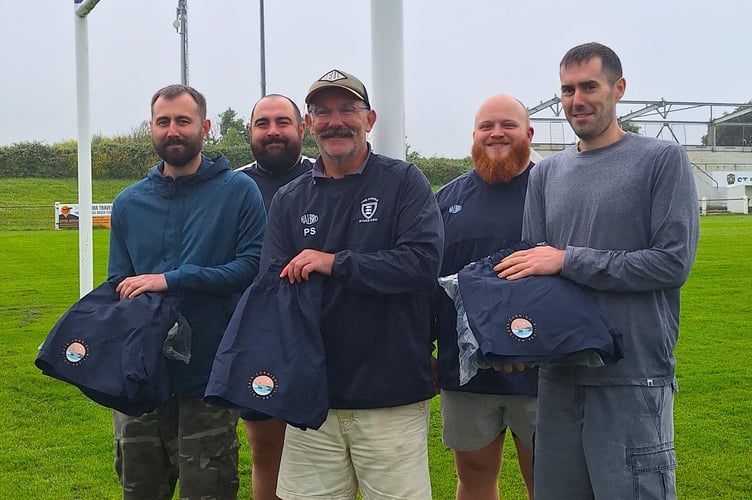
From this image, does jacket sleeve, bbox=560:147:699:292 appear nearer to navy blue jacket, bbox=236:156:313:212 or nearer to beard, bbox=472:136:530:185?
beard, bbox=472:136:530:185

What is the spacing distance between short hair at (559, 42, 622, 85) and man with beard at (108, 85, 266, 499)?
144cm

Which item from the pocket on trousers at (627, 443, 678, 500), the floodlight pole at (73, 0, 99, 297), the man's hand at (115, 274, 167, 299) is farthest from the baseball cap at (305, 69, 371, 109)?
the floodlight pole at (73, 0, 99, 297)

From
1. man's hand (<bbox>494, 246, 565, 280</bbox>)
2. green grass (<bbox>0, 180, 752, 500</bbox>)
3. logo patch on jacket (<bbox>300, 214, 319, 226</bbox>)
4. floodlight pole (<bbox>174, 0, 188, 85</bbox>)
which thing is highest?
floodlight pole (<bbox>174, 0, 188, 85</bbox>)

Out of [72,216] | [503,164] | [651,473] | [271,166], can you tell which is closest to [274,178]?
[271,166]

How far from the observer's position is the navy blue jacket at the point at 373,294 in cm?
277

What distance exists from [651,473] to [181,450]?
188 cm

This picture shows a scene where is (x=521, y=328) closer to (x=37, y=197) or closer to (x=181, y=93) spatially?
(x=181, y=93)

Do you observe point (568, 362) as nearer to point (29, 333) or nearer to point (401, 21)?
point (401, 21)

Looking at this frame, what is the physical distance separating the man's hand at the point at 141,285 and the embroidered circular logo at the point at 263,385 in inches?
27.9

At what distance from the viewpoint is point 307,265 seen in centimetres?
267

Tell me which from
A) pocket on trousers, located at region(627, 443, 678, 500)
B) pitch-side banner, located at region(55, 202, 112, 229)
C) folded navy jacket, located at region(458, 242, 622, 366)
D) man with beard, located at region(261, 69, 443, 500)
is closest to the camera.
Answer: folded navy jacket, located at region(458, 242, 622, 366)

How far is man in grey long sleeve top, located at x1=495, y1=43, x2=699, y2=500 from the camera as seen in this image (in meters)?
2.60

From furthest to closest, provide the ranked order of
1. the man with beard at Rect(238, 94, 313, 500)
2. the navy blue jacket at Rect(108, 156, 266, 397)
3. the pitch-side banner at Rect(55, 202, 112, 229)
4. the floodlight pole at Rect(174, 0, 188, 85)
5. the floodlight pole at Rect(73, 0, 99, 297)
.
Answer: the pitch-side banner at Rect(55, 202, 112, 229) < the floodlight pole at Rect(174, 0, 188, 85) < the floodlight pole at Rect(73, 0, 99, 297) < the man with beard at Rect(238, 94, 313, 500) < the navy blue jacket at Rect(108, 156, 266, 397)

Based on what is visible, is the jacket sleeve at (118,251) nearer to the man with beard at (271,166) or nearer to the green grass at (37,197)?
the man with beard at (271,166)
